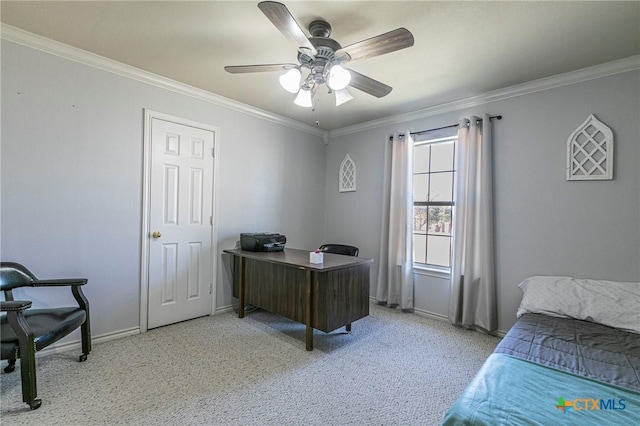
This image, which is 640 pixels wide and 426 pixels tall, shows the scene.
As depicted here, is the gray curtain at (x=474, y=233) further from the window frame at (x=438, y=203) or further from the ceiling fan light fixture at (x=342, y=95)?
the ceiling fan light fixture at (x=342, y=95)

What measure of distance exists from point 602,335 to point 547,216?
1.19 metres

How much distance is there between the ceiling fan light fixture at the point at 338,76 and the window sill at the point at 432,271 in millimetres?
2520

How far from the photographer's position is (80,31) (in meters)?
2.17

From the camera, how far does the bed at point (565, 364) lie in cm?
105

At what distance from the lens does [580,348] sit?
164 centimetres

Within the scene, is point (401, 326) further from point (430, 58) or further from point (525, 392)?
point (430, 58)

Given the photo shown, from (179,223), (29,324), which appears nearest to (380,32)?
(179,223)

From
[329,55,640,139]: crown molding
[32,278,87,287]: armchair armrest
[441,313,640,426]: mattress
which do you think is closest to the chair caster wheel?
[32,278,87,287]: armchair armrest

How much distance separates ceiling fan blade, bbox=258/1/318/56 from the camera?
4.57 ft

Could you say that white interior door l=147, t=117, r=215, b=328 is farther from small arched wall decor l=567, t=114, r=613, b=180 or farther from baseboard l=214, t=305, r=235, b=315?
small arched wall decor l=567, t=114, r=613, b=180

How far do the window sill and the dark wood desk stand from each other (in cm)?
104

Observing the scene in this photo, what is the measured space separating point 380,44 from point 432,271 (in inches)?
106

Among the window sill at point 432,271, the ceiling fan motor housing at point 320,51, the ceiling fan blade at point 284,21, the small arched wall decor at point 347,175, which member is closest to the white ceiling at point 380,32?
the ceiling fan motor housing at point 320,51

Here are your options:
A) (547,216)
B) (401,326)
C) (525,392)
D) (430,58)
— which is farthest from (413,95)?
(525,392)
